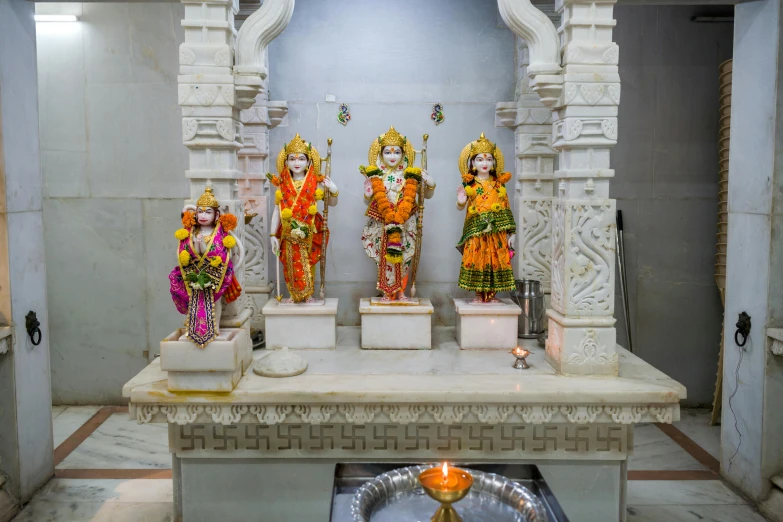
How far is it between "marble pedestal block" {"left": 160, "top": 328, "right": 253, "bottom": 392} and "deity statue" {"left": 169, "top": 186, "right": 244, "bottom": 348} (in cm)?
6

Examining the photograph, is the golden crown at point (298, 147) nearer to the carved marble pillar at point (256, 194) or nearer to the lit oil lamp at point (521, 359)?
the carved marble pillar at point (256, 194)

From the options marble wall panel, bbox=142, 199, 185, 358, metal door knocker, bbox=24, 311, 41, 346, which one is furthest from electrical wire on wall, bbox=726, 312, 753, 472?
metal door knocker, bbox=24, 311, 41, 346

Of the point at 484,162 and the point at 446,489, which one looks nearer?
the point at 446,489

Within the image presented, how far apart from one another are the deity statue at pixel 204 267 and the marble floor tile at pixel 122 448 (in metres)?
1.91

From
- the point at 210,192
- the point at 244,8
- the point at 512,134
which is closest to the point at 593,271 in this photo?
the point at 512,134

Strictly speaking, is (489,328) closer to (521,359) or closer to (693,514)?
(521,359)

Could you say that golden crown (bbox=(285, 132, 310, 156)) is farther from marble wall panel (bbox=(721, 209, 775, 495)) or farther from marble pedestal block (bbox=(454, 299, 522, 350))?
marble wall panel (bbox=(721, 209, 775, 495))

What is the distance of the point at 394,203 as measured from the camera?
5.21m

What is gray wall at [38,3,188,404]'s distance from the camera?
630cm

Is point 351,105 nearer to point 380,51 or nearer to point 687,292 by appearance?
point 380,51

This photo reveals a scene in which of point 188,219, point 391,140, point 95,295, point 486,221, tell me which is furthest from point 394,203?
point 95,295

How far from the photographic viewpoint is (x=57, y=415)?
21.2 ft

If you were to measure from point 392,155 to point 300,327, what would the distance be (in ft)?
4.50

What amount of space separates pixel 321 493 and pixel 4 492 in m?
2.08
